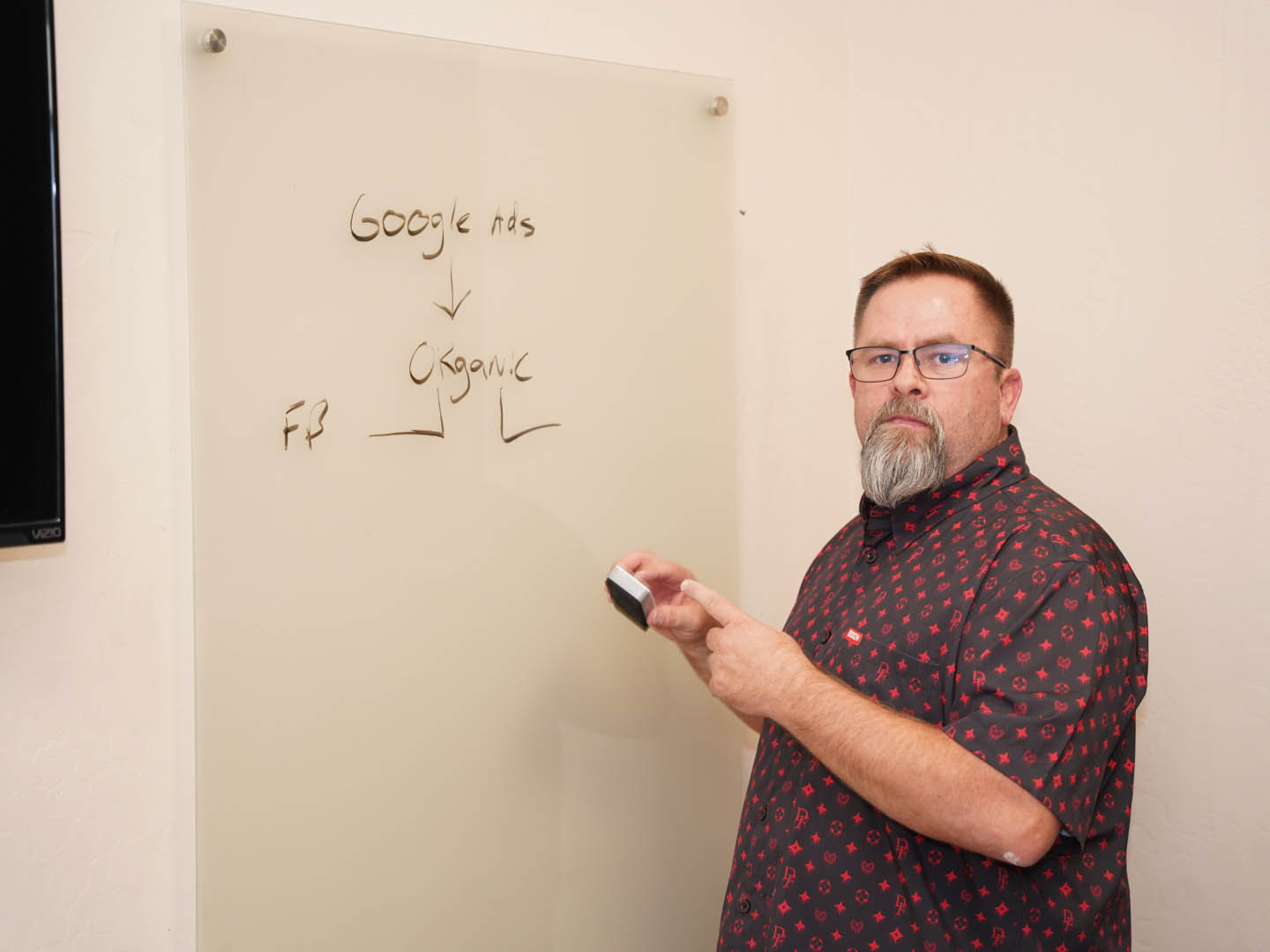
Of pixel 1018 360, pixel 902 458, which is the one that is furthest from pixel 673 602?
pixel 1018 360

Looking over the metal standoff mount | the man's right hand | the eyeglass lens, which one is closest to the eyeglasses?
the eyeglass lens

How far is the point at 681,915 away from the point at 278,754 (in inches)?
28.5

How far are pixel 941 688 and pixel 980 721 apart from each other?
0.11 meters

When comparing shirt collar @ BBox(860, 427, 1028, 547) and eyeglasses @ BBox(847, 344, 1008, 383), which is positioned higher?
eyeglasses @ BBox(847, 344, 1008, 383)

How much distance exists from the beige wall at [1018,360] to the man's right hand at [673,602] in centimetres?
31

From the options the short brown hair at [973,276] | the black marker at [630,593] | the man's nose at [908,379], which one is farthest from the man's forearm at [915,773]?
the short brown hair at [973,276]

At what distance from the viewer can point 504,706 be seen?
1356 millimetres

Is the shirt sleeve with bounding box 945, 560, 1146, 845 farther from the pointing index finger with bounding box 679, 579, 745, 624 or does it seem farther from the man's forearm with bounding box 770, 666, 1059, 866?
the pointing index finger with bounding box 679, 579, 745, 624

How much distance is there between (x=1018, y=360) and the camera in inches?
56.4

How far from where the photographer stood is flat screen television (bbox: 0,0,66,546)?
941 millimetres

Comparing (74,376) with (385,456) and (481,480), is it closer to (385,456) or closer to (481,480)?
(385,456)

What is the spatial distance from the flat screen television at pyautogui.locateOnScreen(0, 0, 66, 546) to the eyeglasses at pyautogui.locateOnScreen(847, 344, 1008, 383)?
3.12 feet

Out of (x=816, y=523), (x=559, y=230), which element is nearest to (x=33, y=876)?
(x=559, y=230)

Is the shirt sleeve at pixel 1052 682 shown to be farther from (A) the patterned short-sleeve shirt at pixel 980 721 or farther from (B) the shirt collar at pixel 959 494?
(B) the shirt collar at pixel 959 494
